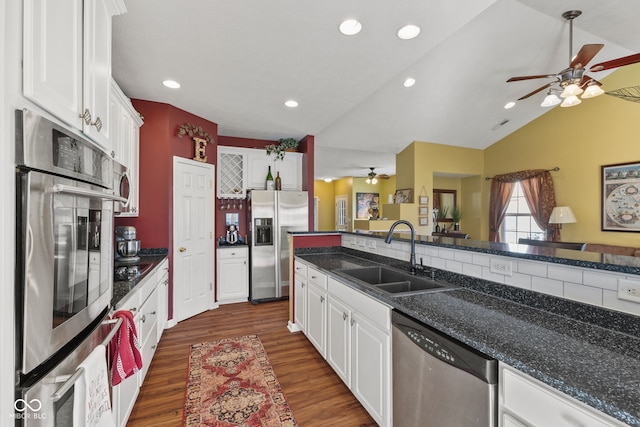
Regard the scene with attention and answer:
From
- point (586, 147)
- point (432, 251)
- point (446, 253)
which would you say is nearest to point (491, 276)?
point (446, 253)

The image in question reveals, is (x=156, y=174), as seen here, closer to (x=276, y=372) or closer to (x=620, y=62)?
(x=276, y=372)

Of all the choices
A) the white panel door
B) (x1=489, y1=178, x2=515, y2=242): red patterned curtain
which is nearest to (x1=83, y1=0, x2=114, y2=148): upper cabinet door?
the white panel door

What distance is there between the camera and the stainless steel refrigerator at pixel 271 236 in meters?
4.27

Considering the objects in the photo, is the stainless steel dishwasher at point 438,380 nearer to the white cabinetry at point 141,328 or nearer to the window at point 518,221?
the white cabinetry at point 141,328

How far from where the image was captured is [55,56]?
38.0 inches

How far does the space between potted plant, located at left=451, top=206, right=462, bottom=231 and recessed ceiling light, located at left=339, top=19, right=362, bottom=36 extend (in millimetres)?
6107

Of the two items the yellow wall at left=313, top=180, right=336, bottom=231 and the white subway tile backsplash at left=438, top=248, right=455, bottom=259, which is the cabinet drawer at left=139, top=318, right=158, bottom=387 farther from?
the yellow wall at left=313, top=180, right=336, bottom=231

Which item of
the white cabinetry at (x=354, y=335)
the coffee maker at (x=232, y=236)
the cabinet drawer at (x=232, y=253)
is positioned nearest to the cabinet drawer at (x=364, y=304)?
the white cabinetry at (x=354, y=335)

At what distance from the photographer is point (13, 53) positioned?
78cm

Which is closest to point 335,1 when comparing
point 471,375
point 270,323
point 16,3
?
point 16,3

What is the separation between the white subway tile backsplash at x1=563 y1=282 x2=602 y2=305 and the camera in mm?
1139

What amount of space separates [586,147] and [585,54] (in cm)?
294

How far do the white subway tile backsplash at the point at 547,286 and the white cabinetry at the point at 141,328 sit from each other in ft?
7.10

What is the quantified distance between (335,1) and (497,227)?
6.19m
